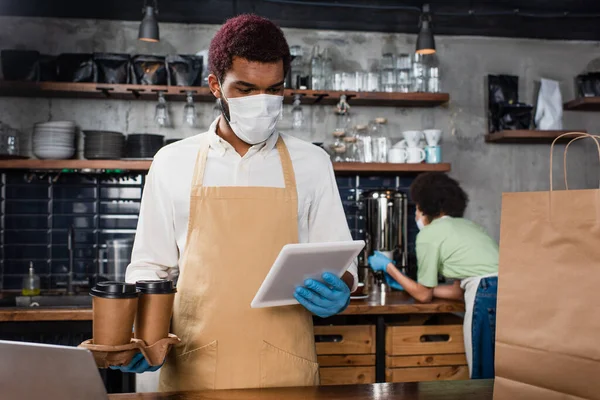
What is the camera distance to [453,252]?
3.54m

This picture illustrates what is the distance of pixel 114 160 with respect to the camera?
415 cm

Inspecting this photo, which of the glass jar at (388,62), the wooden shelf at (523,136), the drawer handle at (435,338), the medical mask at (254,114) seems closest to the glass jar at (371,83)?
the glass jar at (388,62)

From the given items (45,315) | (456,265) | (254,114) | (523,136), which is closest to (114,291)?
(254,114)

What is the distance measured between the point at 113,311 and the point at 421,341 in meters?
2.34

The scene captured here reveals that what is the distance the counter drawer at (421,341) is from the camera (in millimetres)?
3348

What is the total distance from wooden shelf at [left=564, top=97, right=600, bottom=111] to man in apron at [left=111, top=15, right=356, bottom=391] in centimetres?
347

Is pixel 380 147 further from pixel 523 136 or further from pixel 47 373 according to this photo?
pixel 47 373

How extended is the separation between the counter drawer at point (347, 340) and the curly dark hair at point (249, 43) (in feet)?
5.91

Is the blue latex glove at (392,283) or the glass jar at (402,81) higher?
the glass jar at (402,81)

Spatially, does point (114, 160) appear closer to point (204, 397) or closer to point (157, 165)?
point (157, 165)

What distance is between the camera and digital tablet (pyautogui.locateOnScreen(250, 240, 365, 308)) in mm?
1543

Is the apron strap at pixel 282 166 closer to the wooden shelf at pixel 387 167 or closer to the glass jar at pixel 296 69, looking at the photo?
the wooden shelf at pixel 387 167

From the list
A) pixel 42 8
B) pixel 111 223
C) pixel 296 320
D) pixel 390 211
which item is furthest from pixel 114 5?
pixel 296 320

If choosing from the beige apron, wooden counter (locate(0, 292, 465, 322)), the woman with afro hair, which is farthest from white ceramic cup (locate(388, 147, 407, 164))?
the beige apron
